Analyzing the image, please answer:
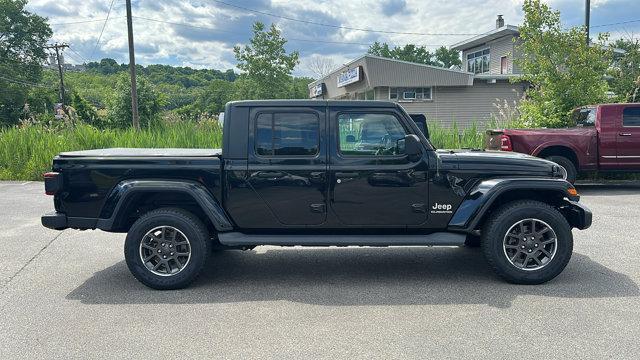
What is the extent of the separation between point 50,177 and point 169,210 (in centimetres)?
118

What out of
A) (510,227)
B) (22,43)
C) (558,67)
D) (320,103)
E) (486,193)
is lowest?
(510,227)

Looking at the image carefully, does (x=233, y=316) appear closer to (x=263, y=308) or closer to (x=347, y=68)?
(x=263, y=308)

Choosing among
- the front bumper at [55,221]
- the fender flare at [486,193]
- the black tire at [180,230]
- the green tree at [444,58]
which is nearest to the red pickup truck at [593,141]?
the fender flare at [486,193]

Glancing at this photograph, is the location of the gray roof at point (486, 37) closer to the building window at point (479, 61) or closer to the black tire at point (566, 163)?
the building window at point (479, 61)

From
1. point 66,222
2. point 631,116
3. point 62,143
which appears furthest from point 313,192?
point 62,143

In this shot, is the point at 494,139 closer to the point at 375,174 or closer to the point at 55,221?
the point at 375,174

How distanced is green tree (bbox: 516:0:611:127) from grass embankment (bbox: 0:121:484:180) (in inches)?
81.2

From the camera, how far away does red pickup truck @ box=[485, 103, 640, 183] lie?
33.0 feet

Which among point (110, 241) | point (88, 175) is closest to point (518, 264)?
point (88, 175)

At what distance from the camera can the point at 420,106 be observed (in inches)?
1144

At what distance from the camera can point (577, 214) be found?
4.75 meters

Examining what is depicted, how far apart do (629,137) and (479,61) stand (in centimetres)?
2548

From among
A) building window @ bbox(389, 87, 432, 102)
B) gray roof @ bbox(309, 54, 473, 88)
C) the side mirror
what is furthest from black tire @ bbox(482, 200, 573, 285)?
building window @ bbox(389, 87, 432, 102)

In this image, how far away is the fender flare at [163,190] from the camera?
14.7ft
